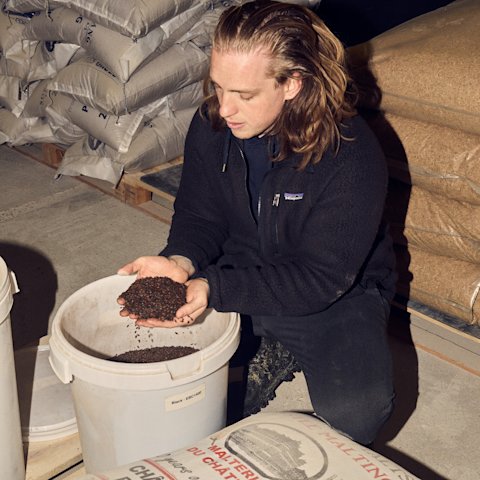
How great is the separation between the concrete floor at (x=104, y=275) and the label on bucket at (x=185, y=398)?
25.9 inches

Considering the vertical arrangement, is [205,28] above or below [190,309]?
above

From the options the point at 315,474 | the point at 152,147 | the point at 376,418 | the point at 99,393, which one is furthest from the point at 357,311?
the point at 152,147

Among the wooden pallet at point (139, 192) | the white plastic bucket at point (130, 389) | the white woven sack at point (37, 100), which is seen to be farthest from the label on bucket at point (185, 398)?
the white woven sack at point (37, 100)

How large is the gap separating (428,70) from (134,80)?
1407mm

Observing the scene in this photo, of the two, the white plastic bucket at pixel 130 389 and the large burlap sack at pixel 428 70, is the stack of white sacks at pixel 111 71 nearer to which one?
the large burlap sack at pixel 428 70

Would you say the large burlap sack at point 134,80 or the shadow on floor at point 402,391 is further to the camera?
the large burlap sack at point 134,80

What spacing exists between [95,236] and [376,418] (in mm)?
1731

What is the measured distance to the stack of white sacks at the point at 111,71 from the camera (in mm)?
3201

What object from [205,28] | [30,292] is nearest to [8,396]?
[30,292]

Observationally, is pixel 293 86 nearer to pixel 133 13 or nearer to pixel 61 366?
pixel 61 366

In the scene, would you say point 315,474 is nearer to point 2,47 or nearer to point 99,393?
point 99,393

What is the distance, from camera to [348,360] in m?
1.82

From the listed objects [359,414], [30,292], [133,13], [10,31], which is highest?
[133,13]

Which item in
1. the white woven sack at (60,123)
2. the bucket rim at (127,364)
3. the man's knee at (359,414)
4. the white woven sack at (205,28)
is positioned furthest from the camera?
the white woven sack at (60,123)
